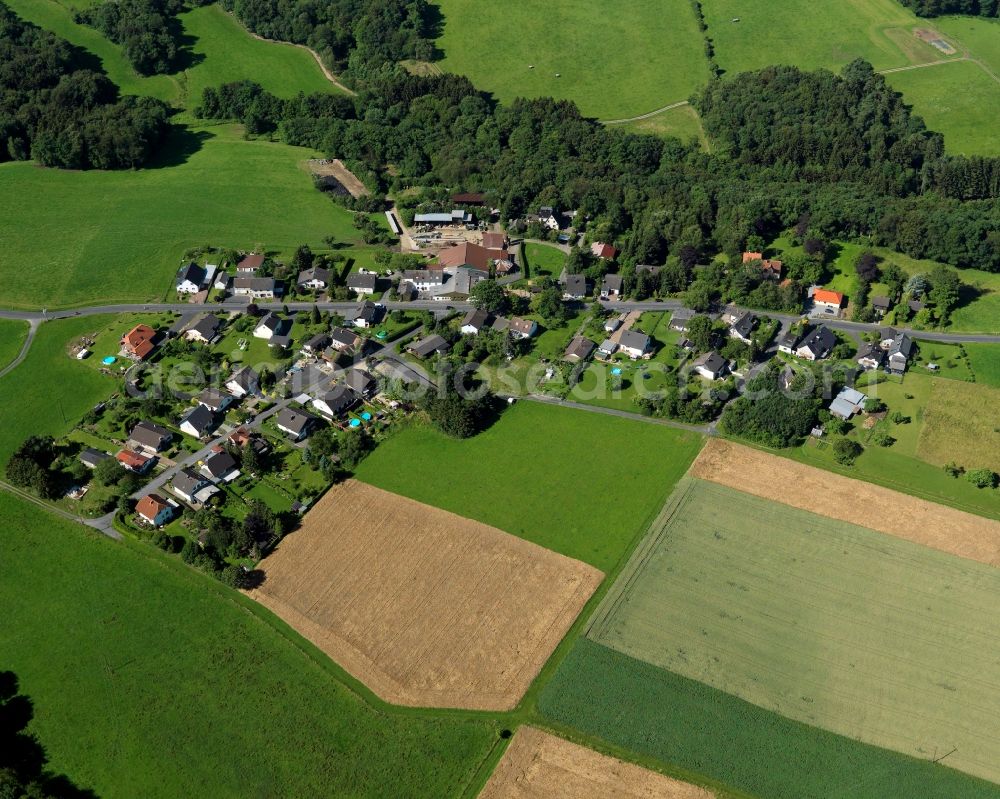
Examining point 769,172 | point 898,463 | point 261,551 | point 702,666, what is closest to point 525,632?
point 702,666

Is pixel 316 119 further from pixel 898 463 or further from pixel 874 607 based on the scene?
pixel 874 607

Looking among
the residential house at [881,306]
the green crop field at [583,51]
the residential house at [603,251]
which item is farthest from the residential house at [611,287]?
the green crop field at [583,51]

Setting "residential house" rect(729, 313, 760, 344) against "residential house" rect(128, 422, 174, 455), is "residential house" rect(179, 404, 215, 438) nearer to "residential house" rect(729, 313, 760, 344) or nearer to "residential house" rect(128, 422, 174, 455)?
"residential house" rect(128, 422, 174, 455)

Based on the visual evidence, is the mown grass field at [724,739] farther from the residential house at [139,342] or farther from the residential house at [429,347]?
the residential house at [139,342]

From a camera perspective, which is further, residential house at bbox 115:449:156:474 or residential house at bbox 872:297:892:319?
residential house at bbox 872:297:892:319

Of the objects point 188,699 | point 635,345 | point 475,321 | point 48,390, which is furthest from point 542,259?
point 188,699

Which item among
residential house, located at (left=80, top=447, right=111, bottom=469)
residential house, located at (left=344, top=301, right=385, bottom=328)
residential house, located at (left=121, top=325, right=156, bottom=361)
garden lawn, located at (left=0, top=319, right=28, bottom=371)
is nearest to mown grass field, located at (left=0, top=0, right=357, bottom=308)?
garden lawn, located at (left=0, top=319, right=28, bottom=371)
